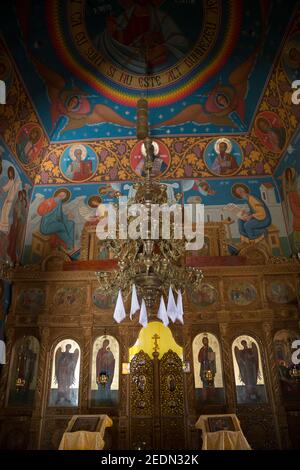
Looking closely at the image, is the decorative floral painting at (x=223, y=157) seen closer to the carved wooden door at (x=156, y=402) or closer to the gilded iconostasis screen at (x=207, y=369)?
the gilded iconostasis screen at (x=207, y=369)

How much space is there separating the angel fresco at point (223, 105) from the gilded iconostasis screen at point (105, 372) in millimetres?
5853

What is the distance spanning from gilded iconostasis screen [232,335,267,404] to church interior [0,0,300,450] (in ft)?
0.10

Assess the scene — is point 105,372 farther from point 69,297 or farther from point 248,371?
point 248,371

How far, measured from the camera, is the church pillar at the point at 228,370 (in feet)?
26.9

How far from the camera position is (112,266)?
375 inches

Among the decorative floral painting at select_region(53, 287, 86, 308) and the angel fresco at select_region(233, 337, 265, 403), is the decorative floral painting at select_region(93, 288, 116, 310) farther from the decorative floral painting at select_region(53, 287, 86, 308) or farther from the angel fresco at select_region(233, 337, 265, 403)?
the angel fresco at select_region(233, 337, 265, 403)

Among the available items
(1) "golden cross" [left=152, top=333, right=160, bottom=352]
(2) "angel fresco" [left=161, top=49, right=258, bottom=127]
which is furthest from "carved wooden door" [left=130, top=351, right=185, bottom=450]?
(2) "angel fresco" [left=161, top=49, right=258, bottom=127]

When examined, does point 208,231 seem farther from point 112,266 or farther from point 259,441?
point 259,441

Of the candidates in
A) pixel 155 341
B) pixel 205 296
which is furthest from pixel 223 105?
pixel 155 341

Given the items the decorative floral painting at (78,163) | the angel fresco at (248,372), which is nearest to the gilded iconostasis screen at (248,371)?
the angel fresco at (248,372)

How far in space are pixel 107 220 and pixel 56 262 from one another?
178cm

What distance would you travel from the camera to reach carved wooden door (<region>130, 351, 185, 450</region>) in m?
8.05

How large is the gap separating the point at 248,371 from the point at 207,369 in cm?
95

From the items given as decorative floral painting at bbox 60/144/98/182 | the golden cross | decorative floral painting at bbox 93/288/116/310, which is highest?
decorative floral painting at bbox 60/144/98/182
